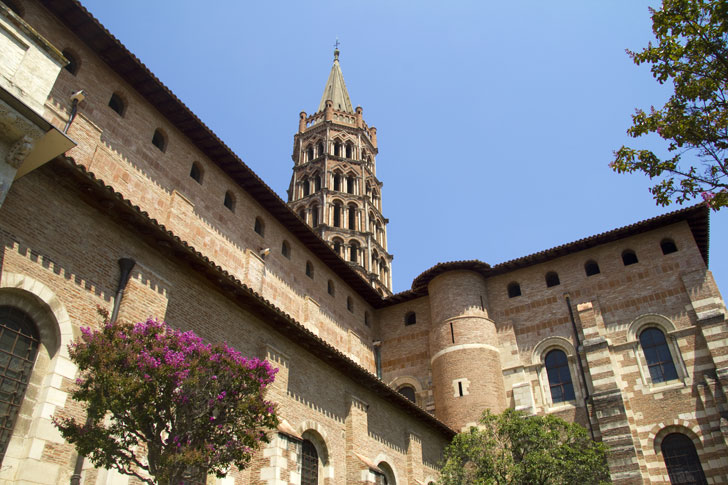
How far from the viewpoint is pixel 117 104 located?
17172 millimetres

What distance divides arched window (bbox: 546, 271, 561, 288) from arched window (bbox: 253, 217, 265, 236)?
1310 cm

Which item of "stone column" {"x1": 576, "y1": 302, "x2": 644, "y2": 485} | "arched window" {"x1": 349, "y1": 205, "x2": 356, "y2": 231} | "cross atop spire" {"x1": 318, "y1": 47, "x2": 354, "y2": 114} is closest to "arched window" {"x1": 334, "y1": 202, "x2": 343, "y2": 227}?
"arched window" {"x1": 349, "y1": 205, "x2": 356, "y2": 231}

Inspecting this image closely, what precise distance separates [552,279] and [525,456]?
11.4 meters

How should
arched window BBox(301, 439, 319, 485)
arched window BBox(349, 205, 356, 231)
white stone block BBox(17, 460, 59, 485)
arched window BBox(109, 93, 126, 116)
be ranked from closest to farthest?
white stone block BBox(17, 460, 59, 485) < arched window BBox(301, 439, 319, 485) < arched window BBox(109, 93, 126, 116) < arched window BBox(349, 205, 356, 231)

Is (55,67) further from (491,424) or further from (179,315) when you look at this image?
(491,424)

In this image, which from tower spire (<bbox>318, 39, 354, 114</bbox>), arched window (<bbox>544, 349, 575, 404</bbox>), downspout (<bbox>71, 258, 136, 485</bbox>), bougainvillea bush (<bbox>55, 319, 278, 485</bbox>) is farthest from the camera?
tower spire (<bbox>318, 39, 354, 114</bbox>)

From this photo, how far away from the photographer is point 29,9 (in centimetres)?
1457

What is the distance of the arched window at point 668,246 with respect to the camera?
78.2ft

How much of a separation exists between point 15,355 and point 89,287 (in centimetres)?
183

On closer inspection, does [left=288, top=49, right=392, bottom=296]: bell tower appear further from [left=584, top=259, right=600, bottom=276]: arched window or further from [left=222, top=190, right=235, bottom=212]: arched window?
[left=222, top=190, right=235, bottom=212]: arched window

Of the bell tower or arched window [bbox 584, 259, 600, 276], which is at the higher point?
the bell tower

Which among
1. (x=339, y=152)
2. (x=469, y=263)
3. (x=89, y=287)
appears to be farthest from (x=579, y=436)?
(x=339, y=152)

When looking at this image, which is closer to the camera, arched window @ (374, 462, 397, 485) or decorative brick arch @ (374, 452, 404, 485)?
decorative brick arch @ (374, 452, 404, 485)

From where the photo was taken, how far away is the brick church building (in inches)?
396
